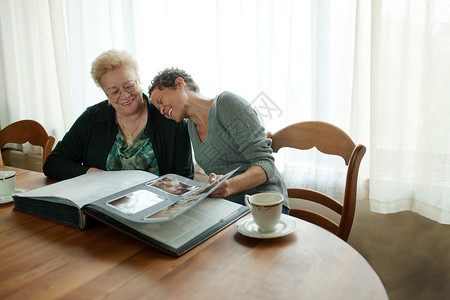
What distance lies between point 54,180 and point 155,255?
779 millimetres

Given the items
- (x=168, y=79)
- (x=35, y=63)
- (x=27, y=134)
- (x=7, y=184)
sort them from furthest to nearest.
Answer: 1. (x=35, y=63)
2. (x=27, y=134)
3. (x=168, y=79)
4. (x=7, y=184)

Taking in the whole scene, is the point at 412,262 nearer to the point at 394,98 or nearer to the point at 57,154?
the point at 394,98

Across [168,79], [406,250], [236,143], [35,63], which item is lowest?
[406,250]

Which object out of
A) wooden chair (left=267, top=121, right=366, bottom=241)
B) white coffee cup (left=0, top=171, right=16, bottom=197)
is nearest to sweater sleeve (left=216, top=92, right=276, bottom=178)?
wooden chair (left=267, top=121, right=366, bottom=241)

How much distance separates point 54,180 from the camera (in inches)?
53.0

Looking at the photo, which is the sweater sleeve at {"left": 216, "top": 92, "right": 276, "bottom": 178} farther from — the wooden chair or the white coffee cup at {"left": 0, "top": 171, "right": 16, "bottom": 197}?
the white coffee cup at {"left": 0, "top": 171, "right": 16, "bottom": 197}

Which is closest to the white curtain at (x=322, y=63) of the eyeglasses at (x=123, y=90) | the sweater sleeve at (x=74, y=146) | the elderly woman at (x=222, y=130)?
the elderly woman at (x=222, y=130)

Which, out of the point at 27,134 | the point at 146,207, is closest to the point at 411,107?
the point at 146,207

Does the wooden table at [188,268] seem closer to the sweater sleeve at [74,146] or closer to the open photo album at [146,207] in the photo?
the open photo album at [146,207]

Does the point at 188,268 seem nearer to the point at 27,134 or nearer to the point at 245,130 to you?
the point at 245,130

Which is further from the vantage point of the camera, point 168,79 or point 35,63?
point 35,63

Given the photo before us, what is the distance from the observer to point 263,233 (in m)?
0.79

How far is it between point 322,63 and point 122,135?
885 mm

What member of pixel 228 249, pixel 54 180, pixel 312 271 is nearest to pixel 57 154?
pixel 54 180
